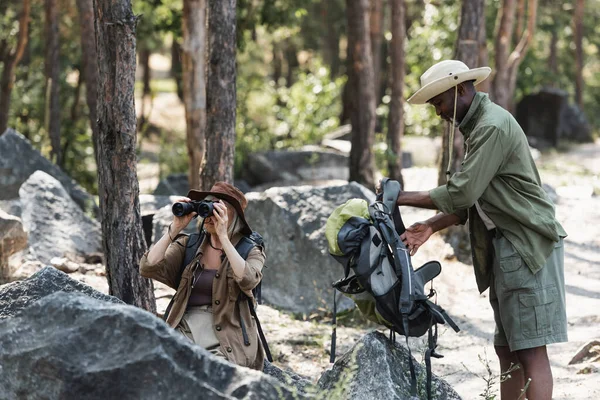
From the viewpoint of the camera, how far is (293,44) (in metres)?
31.0

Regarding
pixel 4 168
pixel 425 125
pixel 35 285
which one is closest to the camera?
pixel 35 285

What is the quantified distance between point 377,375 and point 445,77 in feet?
5.30

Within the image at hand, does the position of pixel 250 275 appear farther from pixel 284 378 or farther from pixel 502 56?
pixel 502 56

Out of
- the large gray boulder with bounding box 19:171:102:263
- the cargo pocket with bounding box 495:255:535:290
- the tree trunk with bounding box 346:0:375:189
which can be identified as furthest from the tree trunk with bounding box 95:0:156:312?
the tree trunk with bounding box 346:0:375:189

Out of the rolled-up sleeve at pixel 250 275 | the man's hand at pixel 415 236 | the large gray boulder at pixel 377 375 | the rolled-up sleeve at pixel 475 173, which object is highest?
the rolled-up sleeve at pixel 475 173

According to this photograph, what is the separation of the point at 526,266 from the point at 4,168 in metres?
8.92

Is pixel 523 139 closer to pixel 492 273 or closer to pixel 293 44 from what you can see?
pixel 492 273

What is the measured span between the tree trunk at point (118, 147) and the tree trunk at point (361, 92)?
811cm

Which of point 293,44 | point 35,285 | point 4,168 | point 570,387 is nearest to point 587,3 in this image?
point 293,44

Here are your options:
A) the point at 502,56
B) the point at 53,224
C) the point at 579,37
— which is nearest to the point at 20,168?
the point at 53,224

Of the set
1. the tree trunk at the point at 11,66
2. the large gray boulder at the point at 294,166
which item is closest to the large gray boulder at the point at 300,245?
the large gray boulder at the point at 294,166

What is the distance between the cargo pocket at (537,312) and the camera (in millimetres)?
4664

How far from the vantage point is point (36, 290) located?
4.73 meters

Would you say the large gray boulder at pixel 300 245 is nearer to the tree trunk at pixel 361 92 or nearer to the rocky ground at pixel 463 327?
the rocky ground at pixel 463 327
